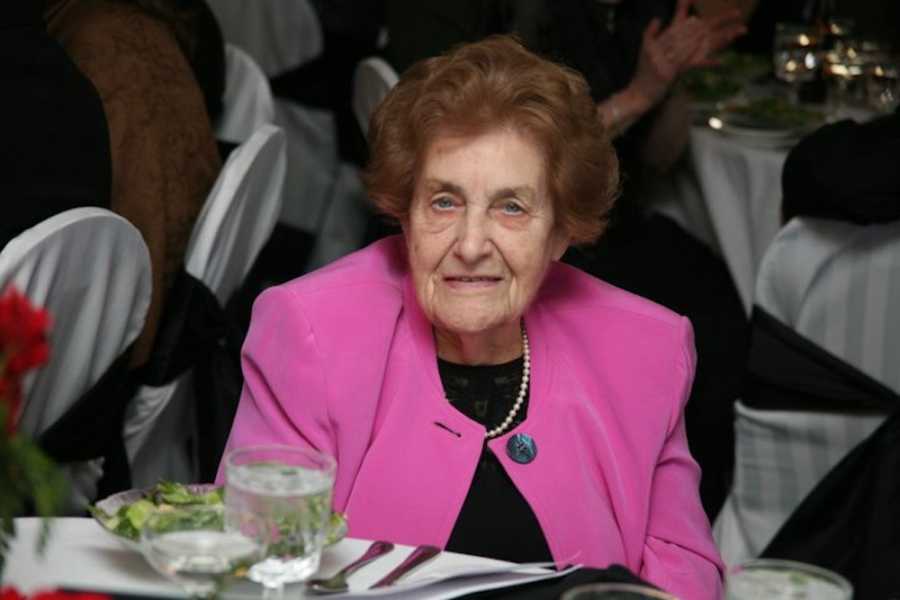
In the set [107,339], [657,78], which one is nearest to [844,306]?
[657,78]

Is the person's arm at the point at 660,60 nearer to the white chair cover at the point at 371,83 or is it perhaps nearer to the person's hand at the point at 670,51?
the person's hand at the point at 670,51

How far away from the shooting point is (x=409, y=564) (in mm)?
1750

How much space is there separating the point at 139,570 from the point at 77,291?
992 mm

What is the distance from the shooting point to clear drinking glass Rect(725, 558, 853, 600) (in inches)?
56.7

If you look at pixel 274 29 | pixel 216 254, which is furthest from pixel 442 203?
pixel 274 29

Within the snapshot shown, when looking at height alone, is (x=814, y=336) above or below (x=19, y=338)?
below

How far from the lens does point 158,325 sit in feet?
10.2

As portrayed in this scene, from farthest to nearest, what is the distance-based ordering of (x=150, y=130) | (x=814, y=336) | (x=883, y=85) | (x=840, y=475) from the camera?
(x=883, y=85)
(x=814, y=336)
(x=840, y=475)
(x=150, y=130)

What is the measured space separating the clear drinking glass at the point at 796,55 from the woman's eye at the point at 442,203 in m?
2.50

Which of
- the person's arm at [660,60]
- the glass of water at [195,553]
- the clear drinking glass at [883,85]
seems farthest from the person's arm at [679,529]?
the clear drinking glass at [883,85]

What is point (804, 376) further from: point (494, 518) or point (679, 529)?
point (494, 518)

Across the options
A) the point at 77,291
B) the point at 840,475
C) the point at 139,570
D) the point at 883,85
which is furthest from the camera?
the point at 883,85

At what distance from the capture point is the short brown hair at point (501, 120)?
2.17 metres

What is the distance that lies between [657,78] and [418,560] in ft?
7.51
